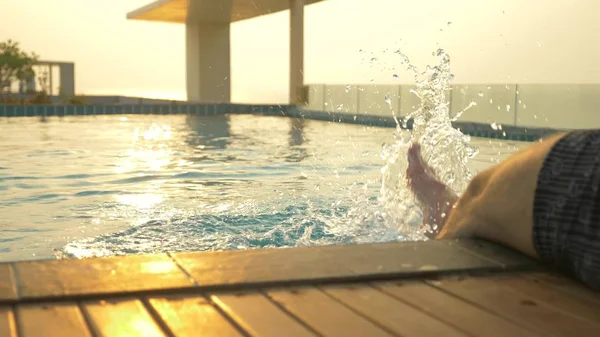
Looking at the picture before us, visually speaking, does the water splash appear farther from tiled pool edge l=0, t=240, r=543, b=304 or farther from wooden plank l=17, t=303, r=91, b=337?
wooden plank l=17, t=303, r=91, b=337

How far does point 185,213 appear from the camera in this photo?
400 centimetres

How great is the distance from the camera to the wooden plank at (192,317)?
1.16 metres

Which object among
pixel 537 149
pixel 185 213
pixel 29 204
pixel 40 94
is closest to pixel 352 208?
pixel 185 213

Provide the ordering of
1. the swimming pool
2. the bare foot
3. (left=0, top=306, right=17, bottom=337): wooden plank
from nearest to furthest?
(left=0, top=306, right=17, bottom=337): wooden plank
the bare foot
the swimming pool

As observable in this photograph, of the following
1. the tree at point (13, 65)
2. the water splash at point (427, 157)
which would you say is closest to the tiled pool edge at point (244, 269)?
the water splash at point (427, 157)

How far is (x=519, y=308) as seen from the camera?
51.8 inches

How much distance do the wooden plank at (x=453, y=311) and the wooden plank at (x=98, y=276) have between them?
0.41 metres

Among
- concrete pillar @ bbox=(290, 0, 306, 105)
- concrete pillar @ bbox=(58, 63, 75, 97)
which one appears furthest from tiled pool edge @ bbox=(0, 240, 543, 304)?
concrete pillar @ bbox=(58, 63, 75, 97)

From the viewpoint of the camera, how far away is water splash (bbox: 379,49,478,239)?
3506 millimetres

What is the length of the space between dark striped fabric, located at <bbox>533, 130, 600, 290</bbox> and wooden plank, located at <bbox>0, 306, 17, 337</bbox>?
106 cm

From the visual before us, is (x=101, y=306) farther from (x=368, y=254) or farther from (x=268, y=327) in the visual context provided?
(x=368, y=254)

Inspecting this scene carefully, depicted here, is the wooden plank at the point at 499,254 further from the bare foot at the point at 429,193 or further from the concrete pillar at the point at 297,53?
the concrete pillar at the point at 297,53

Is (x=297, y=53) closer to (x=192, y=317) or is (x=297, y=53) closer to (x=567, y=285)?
(x=567, y=285)

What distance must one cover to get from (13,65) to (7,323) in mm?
18806
